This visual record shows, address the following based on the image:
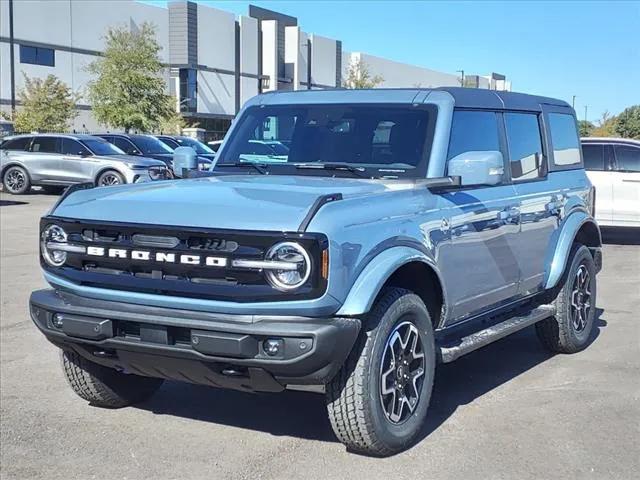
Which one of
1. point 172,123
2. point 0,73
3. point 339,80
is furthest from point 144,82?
point 339,80

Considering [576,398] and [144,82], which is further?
[144,82]

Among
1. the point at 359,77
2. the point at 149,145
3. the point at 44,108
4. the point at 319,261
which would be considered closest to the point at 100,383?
the point at 319,261

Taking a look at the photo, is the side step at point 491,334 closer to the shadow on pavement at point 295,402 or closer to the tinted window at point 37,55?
the shadow on pavement at point 295,402

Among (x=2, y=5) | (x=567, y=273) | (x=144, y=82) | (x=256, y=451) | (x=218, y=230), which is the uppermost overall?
(x=2, y=5)

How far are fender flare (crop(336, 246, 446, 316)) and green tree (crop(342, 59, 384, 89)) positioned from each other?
2207 inches

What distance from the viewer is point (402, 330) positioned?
4.46m

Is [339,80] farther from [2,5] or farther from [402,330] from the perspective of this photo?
[402,330]

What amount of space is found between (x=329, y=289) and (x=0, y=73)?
4240 cm

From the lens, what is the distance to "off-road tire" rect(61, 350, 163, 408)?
16.1ft

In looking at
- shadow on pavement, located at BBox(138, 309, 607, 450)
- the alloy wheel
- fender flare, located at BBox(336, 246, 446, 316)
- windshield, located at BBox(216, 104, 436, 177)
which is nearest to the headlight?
windshield, located at BBox(216, 104, 436, 177)

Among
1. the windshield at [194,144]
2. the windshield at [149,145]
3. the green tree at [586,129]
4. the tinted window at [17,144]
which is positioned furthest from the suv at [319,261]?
the green tree at [586,129]

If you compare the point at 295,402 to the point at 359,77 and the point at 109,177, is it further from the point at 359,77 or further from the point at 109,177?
the point at 359,77

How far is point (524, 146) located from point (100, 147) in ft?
56.2

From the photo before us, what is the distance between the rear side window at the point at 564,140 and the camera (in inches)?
268
